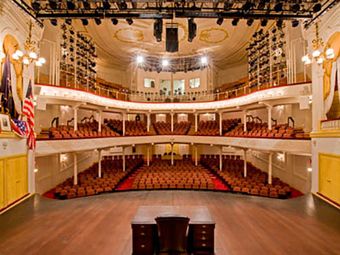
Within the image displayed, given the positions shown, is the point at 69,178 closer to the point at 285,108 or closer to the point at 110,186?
the point at 110,186

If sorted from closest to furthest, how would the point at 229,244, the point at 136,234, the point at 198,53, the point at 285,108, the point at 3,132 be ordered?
the point at 136,234, the point at 229,244, the point at 3,132, the point at 285,108, the point at 198,53

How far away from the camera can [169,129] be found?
18203 millimetres

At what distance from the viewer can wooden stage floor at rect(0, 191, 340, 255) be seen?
5242mm

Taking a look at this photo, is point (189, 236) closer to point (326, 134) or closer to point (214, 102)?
point (326, 134)

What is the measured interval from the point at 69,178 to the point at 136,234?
398 inches

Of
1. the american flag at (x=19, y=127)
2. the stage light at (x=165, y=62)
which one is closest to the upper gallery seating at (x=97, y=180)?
the american flag at (x=19, y=127)

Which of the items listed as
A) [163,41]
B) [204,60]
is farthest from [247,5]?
[204,60]

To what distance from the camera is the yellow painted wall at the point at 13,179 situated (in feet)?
21.5

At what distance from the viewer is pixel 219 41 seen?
1488cm

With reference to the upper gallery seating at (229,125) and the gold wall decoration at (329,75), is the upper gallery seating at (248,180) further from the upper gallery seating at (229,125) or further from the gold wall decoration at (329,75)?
the gold wall decoration at (329,75)

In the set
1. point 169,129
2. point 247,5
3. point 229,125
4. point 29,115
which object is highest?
point 247,5

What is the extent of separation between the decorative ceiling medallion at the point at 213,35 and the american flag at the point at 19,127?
442 inches

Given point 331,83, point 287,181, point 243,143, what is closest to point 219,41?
point 243,143

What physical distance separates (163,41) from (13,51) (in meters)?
9.83
